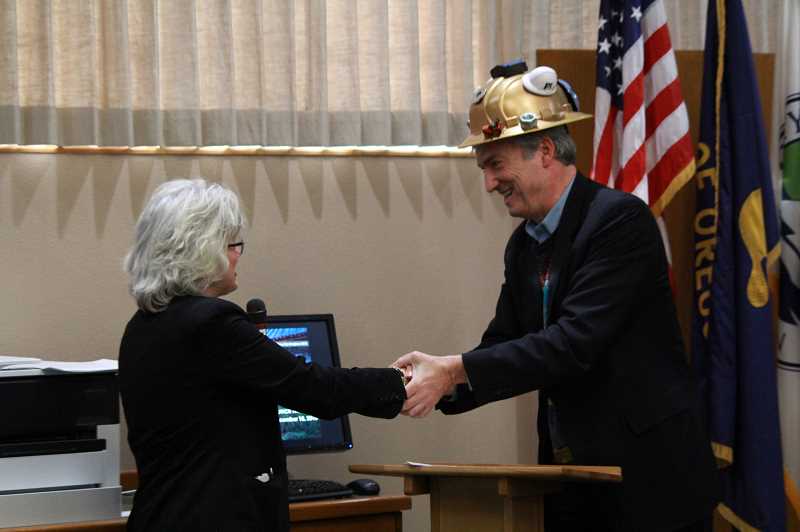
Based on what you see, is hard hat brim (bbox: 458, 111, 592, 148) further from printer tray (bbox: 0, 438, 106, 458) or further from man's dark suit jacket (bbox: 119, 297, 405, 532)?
printer tray (bbox: 0, 438, 106, 458)

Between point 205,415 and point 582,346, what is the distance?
886 millimetres

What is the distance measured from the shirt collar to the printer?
1.17 metres

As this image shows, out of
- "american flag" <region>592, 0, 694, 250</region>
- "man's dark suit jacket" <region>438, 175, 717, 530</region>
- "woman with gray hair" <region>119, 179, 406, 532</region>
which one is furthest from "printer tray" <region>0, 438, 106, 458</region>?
"american flag" <region>592, 0, 694, 250</region>

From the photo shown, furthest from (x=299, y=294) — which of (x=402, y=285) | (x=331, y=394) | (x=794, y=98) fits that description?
(x=794, y=98)

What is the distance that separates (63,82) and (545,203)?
1.66m

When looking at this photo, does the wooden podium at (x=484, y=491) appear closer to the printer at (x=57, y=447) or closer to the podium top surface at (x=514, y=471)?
the podium top surface at (x=514, y=471)

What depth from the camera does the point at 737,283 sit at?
368 centimetres

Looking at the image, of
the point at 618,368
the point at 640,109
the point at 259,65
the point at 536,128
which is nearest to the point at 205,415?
the point at 618,368

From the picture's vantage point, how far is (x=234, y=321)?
2361 millimetres

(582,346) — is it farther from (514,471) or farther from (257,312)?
(257,312)

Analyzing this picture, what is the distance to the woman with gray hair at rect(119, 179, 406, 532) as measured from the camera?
7.60 ft

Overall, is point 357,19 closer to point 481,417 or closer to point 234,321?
point 481,417

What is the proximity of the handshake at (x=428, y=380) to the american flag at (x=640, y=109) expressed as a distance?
3.57 ft

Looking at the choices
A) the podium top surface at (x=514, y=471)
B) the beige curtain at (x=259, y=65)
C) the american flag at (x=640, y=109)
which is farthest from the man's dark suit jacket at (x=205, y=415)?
the american flag at (x=640, y=109)
